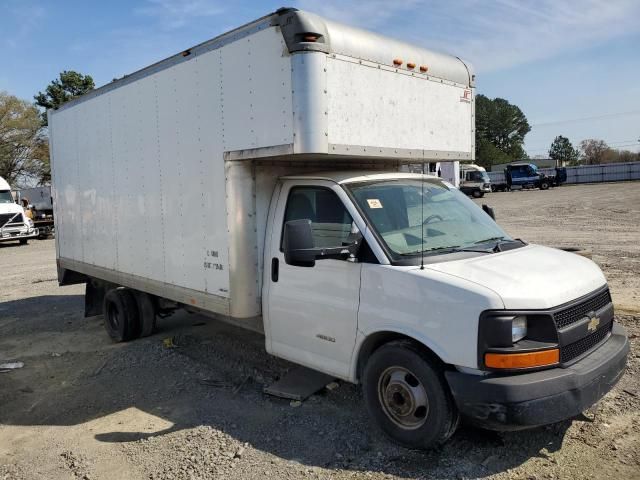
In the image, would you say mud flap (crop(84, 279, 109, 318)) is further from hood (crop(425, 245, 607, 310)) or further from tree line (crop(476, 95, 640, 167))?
tree line (crop(476, 95, 640, 167))

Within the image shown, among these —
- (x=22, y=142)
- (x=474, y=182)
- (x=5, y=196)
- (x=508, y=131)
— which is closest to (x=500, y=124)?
(x=508, y=131)

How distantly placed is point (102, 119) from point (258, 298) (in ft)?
12.4

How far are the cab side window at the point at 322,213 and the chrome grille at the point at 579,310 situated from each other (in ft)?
5.43

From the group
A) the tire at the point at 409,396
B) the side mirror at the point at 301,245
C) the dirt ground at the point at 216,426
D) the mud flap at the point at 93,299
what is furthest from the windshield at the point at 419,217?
the mud flap at the point at 93,299

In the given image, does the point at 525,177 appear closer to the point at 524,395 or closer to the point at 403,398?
the point at 403,398

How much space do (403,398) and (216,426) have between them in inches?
A: 66.8

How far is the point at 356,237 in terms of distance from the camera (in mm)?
4344

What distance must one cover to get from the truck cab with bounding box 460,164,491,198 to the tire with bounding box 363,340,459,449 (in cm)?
3985

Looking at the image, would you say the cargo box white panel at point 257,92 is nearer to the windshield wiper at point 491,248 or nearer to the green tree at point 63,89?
the windshield wiper at point 491,248

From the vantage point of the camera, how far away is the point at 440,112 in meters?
5.50

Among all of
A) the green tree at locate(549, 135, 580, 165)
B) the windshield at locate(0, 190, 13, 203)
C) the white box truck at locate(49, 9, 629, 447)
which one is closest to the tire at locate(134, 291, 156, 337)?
the white box truck at locate(49, 9, 629, 447)

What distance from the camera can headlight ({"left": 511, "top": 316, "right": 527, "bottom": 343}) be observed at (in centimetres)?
352

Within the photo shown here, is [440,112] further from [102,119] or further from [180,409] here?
[102,119]

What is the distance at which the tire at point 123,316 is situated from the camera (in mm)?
7301
